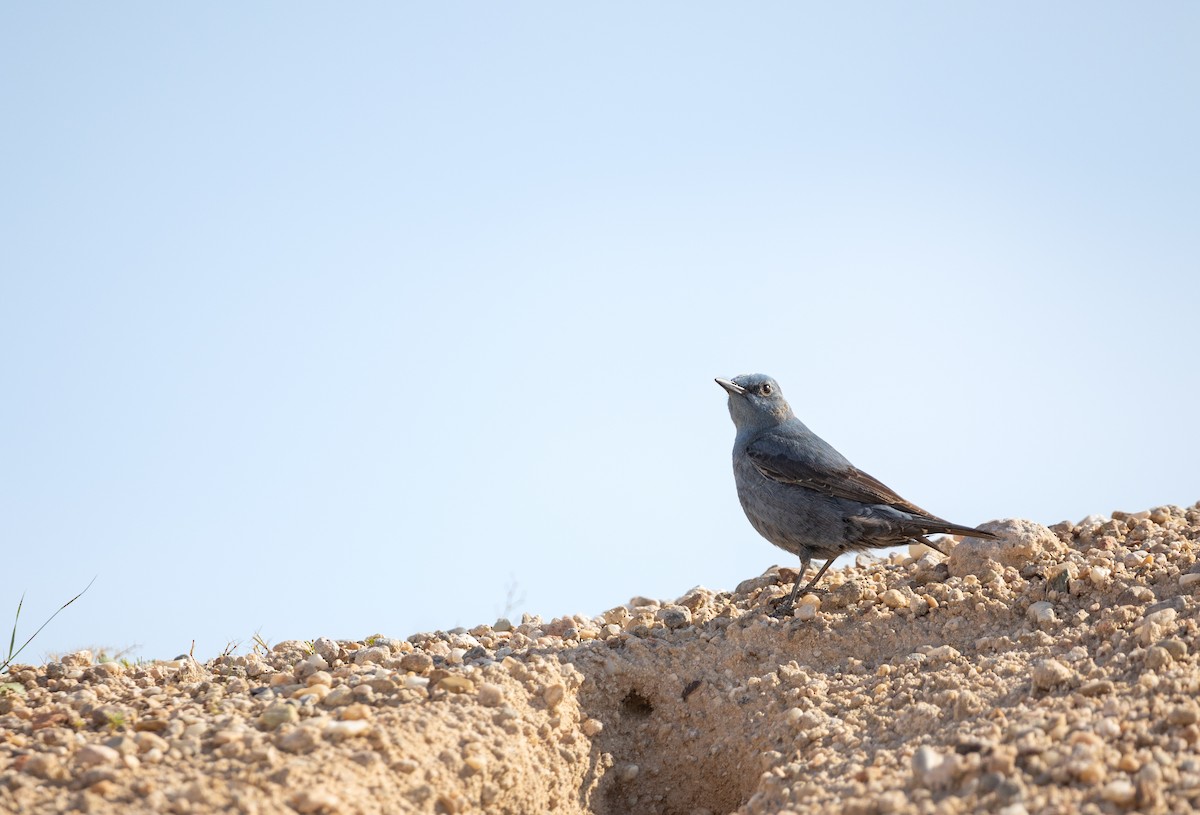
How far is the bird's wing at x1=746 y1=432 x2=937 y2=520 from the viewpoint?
22.6 ft

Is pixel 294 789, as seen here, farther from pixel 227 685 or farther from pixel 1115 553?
pixel 1115 553

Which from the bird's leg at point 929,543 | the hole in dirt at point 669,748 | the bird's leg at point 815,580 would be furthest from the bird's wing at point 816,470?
the hole in dirt at point 669,748

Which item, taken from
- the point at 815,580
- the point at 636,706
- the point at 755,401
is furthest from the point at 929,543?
the point at 636,706

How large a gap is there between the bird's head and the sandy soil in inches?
52.8

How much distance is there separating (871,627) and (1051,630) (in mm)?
928

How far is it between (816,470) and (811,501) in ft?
0.78

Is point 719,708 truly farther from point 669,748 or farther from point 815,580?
point 815,580

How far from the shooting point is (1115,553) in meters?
6.35

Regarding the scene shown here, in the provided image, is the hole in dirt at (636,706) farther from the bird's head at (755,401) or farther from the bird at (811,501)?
the bird's head at (755,401)

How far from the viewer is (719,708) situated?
17.8ft

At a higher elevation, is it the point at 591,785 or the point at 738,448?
the point at 738,448

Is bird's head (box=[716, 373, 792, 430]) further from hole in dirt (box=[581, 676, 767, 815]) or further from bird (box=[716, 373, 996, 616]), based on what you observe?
hole in dirt (box=[581, 676, 767, 815])

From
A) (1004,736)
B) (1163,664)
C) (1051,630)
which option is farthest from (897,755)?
(1051,630)

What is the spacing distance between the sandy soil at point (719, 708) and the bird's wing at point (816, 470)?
1.69 ft
